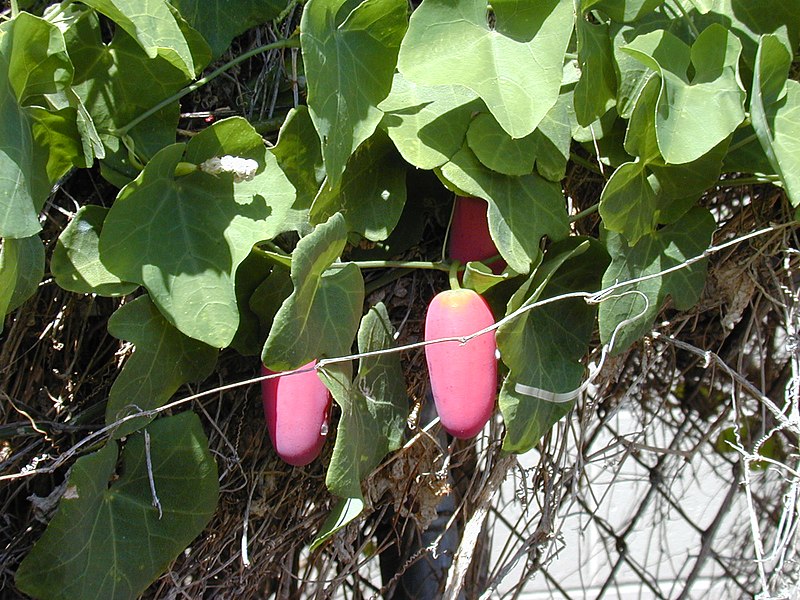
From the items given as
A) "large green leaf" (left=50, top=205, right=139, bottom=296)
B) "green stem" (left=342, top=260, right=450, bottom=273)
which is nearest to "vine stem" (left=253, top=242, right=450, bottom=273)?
"green stem" (left=342, top=260, right=450, bottom=273)

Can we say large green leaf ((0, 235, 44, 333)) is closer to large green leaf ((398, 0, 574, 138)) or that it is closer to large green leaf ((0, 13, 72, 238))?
large green leaf ((0, 13, 72, 238))

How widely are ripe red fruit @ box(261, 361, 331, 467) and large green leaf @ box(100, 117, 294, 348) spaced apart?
0.07 meters

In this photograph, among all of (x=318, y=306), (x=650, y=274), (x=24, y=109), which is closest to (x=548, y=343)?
(x=650, y=274)

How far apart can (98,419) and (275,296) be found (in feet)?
0.61

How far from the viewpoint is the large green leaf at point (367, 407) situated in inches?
26.0

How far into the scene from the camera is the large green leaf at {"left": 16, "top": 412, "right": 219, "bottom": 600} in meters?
0.68

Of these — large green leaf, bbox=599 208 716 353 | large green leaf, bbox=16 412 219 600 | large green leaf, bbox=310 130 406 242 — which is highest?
large green leaf, bbox=310 130 406 242

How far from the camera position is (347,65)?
651 millimetres

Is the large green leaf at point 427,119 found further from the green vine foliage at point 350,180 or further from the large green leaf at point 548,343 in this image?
the large green leaf at point 548,343

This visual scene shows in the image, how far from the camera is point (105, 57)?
69 cm

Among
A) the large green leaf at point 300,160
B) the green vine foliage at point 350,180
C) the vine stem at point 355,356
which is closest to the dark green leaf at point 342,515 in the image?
the green vine foliage at point 350,180

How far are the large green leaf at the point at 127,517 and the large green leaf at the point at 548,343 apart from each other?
0.81ft

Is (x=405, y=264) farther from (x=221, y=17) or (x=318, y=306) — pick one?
(x=221, y=17)

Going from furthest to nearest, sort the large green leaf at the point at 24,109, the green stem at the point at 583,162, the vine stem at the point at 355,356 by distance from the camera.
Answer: the green stem at the point at 583,162
the vine stem at the point at 355,356
the large green leaf at the point at 24,109
